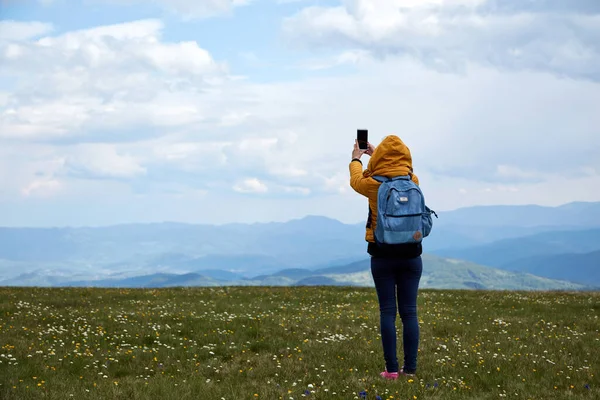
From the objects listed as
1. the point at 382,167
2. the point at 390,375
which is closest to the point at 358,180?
the point at 382,167

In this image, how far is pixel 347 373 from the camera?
9773mm

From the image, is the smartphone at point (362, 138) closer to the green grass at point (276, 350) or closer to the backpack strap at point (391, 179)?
the backpack strap at point (391, 179)

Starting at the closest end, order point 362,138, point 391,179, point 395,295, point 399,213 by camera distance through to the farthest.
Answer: point 399,213 < point 391,179 < point 395,295 < point 362,138

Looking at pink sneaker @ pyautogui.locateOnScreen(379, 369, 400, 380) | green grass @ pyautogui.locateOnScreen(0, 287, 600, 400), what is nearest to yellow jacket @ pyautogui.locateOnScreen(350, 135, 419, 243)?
pink sneaker @ pyautogui.locateOnScreen(379, 369, 400, 380)

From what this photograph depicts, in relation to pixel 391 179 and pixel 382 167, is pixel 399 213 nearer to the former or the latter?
pixel 391 179

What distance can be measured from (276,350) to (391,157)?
18.4ft

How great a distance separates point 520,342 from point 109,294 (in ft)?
54.7

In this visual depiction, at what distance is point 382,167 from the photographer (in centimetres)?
873

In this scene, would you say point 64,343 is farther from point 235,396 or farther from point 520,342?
point 520,342

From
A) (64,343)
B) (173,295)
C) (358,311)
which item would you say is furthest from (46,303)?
(358,311)

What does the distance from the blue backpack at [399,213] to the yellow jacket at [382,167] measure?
0.16 meters

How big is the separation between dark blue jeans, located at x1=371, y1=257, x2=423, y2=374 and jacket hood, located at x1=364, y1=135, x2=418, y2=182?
1365 millimetres

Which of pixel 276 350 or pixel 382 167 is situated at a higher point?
pixel 382 167

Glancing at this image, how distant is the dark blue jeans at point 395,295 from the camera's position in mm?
8500
